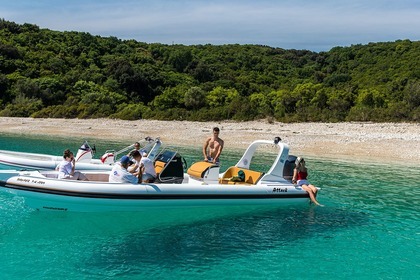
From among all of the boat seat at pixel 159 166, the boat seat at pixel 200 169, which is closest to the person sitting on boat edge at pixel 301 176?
the boat seat at pixel 200 169

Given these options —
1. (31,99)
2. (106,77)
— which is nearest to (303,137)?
(31,99)

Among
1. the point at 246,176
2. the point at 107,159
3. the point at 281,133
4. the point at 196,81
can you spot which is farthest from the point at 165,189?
the point at 196,81

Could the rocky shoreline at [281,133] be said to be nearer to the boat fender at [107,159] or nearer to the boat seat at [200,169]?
the boat fender at [107,159]

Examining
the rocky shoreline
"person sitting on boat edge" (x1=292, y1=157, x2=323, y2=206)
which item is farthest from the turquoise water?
the rocky shoreline

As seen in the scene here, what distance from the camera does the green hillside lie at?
37.6 meters

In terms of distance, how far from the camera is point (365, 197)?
13.0 m

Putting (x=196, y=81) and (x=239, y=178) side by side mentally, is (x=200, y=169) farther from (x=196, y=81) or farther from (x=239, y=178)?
(x=196, y=81)

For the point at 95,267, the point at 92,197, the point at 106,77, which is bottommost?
the point at 95,267

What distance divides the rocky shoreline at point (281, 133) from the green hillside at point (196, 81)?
2.69 metres

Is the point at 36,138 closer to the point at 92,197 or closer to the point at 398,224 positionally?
the point at 92,197

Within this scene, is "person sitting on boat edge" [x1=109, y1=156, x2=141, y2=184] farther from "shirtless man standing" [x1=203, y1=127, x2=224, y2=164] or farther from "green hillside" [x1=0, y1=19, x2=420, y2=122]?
"green hillside" [x1=0, y1=19, x2=420, y2=122]

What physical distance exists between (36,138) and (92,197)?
20.8 meters

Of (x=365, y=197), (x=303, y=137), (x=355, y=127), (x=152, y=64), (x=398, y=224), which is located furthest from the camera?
(x=152, y=64)

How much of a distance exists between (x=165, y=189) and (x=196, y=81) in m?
54.8
